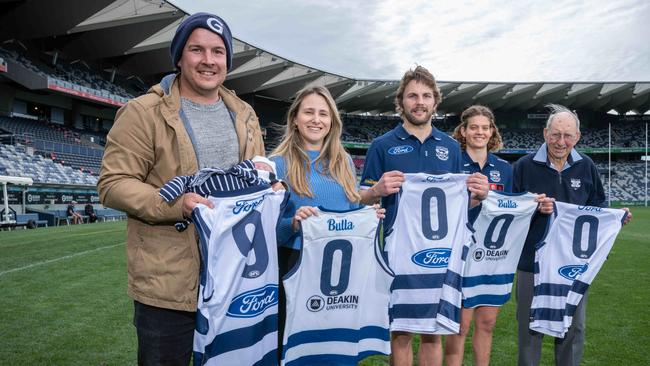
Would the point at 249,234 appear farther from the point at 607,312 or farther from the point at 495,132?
the point at 607,312

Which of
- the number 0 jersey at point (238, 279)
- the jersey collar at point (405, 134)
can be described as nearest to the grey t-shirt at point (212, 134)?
the number 0 jersey at point (238, 279)

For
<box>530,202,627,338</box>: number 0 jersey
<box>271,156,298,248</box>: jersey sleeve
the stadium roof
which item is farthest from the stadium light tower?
<box>530,202,627,338</box>: number 0 jersey

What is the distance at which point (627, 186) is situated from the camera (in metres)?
47.1

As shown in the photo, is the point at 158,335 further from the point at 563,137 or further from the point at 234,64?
the point at 234,64

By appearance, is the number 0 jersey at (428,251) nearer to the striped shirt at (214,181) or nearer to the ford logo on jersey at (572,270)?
the ford logo on jersey at (572,270)

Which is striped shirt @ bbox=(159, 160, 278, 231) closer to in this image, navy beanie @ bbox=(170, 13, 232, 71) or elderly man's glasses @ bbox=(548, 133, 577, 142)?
navy beanie @ bbox=(170, 13, 232, 71)

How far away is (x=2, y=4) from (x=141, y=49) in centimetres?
799

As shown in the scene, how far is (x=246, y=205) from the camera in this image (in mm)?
2420

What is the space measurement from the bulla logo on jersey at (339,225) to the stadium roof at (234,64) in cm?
2765

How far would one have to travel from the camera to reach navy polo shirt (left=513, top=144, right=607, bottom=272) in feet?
12.3

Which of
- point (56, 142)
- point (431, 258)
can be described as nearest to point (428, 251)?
point (431, 258)

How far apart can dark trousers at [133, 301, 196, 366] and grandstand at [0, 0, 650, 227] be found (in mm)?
22945

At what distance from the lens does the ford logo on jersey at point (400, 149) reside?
10.9 feet

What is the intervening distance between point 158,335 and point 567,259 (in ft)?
10.2
